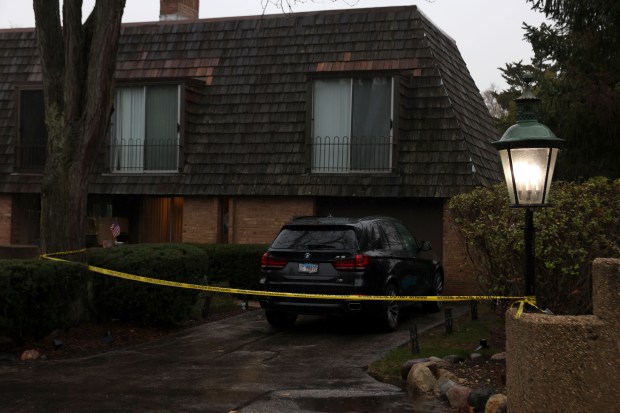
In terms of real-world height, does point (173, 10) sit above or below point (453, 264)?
above

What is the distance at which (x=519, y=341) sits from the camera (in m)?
6.45

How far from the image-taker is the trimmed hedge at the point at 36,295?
999cm

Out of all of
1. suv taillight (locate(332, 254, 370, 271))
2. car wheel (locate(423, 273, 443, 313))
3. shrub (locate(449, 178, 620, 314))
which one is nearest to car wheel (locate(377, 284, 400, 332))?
suv taillight (locate(332, 254, 370, 271))

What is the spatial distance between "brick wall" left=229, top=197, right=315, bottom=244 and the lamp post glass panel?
11.4m

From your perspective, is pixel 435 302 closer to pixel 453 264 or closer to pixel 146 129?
pixel 453 264

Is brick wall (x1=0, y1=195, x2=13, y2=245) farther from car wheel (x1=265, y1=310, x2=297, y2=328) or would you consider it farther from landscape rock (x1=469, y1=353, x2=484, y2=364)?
landscape rock (x1=469, y1=353, x2=484, y2=364)

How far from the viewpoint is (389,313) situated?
12336mm

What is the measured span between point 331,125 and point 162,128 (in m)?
4.43

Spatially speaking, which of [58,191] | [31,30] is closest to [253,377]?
[58,191]

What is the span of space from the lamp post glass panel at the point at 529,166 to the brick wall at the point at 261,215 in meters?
11.4

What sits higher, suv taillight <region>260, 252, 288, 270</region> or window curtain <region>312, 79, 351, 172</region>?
window curtain <region>312, 79, 351, 172</region>

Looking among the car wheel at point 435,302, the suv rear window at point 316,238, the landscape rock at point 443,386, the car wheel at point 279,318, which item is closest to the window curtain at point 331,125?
the car wheel at point 435,302

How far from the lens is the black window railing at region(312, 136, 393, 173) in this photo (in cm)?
1830

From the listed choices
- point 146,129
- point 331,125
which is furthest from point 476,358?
point 146,129
